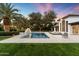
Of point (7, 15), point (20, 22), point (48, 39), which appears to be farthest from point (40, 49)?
point (7, 15)

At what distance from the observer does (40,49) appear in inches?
230

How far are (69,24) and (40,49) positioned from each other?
0.87m

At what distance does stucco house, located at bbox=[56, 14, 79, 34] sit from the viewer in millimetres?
5918

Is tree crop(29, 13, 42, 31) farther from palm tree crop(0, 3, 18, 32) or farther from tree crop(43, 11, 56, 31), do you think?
palm tree crop(0, 3, 18, 32)

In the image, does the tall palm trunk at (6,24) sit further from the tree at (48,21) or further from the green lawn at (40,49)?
the tree at (48,21)

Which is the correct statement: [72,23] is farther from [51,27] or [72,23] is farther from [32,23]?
[32,23]

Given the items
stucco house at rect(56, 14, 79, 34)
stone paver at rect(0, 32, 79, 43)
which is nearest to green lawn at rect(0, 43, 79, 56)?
stone paver at rect(0, 32, 79, 43)

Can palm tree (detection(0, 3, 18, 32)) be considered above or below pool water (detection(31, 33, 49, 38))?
above

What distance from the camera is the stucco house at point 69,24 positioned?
19.4ft

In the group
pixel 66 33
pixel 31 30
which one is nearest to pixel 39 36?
pixel 31 30

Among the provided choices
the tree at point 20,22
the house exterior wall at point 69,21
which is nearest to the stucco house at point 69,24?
the house exterior wall at point 69,21

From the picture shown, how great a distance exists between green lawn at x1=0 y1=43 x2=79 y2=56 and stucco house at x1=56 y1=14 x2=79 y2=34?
13.3 inches

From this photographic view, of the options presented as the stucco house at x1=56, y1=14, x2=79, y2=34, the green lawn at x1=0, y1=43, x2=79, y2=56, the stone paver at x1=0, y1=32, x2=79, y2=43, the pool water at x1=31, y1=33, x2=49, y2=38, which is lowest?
the green lawn at x1=0, y1=43, x2=79, y2=56

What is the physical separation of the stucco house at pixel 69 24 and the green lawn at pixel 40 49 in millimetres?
338
